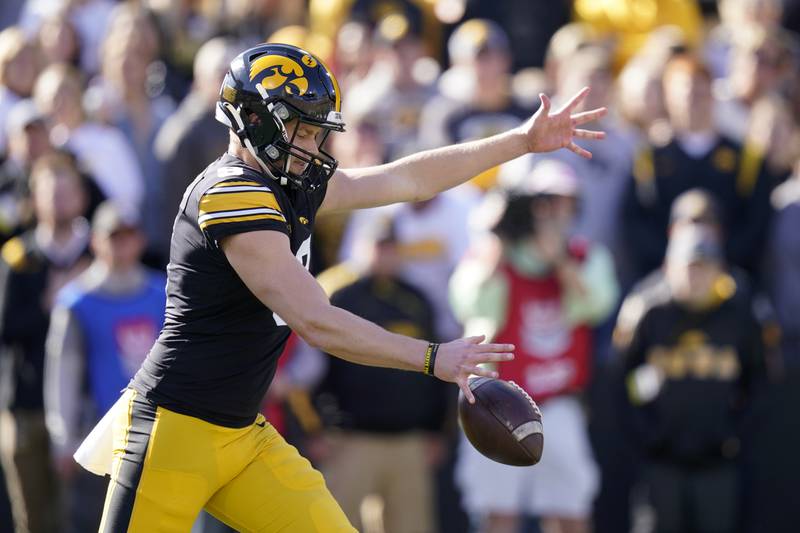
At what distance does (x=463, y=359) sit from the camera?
4180 millimetres

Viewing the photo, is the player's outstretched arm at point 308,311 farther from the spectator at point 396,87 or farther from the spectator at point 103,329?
the spectator at point 396,87

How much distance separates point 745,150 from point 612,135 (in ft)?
2.53

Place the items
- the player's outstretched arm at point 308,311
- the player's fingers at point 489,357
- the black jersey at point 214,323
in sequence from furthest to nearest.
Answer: the black jersey at point 214,323 → the player's outstretched arm at point 308,311 → the player's fingers at point 489,357

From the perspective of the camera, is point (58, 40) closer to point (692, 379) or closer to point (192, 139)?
point (192, 139)

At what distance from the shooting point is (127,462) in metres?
4.69

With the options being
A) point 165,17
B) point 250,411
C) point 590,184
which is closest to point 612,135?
point 590,184

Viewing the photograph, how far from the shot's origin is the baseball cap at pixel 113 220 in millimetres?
7531

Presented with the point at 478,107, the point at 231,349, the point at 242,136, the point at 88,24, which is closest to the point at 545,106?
the point at 242,136

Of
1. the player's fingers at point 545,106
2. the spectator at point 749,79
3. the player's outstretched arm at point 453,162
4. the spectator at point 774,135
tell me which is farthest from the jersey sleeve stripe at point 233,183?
the spectator at point 749,79

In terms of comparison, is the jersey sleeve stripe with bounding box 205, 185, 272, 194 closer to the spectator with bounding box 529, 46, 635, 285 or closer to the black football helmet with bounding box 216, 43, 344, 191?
the black football helmet with bounding box 216, 43, 344, 191

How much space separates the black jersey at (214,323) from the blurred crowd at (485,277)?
9.51ft

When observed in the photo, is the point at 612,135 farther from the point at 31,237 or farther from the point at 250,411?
the point at 250,411

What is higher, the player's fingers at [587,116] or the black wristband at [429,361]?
the player's fingers at [587,116]

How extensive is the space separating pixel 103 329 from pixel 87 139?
4.75ft
